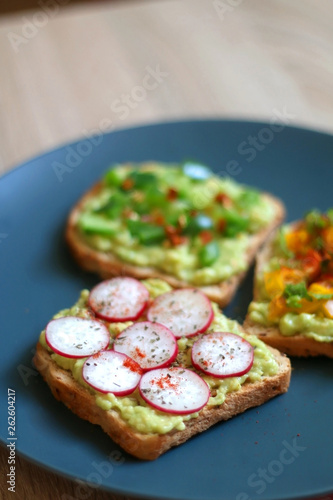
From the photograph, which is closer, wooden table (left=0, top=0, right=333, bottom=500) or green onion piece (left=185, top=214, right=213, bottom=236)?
green onion piece (left=185, top=214, right=213, bottom=236)

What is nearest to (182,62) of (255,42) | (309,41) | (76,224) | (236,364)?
(255,42)

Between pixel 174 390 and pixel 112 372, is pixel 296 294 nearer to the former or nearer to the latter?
pixel 174 390

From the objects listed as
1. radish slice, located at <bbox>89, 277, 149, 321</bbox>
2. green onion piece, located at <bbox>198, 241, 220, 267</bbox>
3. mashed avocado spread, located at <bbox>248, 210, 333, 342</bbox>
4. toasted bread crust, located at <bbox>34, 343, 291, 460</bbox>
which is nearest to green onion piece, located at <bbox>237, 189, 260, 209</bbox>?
mashed avocado spread, located at <bbox>248, 210, 333, 342</bbox>

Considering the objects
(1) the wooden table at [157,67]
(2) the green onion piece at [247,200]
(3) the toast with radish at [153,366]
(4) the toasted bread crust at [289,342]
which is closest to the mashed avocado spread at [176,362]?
(3) the toast with radish at [153,366]

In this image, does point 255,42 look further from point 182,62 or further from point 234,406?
point 234,406

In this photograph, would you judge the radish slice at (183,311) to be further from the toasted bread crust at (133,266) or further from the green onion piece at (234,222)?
the green onion piece at (234,222)

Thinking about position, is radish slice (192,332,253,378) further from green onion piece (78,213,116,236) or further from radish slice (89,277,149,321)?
green onion piece (78,213,116,236)
